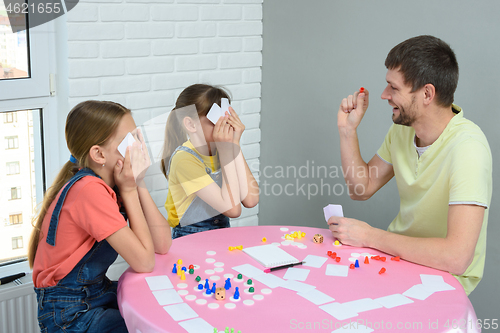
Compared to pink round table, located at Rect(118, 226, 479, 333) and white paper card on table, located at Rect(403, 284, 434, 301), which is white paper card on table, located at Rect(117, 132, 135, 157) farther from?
white paper card on table, located at Rect(403, 284, 434, 301)

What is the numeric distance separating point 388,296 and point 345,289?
112mm

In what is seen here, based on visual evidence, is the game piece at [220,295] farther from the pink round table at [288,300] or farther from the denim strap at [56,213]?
the denim strap at [56,213]

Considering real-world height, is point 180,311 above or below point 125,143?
below

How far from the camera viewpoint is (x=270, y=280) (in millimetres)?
1342

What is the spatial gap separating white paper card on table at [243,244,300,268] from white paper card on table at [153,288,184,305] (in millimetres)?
298

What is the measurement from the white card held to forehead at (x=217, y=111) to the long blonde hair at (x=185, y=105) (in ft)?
0.07

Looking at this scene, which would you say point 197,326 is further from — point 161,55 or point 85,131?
point 161,55

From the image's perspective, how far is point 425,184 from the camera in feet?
5.45

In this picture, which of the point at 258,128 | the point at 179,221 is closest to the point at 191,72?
the point at 258,128

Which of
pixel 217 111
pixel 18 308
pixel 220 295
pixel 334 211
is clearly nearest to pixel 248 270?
pixel 220 295

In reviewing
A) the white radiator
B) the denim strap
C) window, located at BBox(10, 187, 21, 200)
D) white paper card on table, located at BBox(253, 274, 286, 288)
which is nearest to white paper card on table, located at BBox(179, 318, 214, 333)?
white paper card on table, located at BBox(253, 274, 286, 288)

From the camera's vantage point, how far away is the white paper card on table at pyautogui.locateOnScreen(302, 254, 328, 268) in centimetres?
145

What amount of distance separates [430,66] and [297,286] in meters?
0.86

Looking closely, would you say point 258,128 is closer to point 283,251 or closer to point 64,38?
point 64,38
